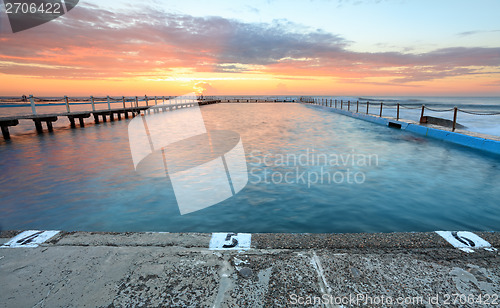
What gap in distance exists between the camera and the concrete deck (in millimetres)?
1926

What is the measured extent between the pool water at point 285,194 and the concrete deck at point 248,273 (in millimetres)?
1353

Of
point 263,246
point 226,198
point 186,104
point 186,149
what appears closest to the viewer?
point 263,246

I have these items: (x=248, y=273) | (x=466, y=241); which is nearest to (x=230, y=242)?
(x=248, y=273)

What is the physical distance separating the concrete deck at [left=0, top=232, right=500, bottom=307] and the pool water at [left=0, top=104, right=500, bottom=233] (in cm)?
135

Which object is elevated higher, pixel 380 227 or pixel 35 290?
pixel 35 290

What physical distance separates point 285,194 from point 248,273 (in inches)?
129

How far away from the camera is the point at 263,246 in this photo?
8.71 feet

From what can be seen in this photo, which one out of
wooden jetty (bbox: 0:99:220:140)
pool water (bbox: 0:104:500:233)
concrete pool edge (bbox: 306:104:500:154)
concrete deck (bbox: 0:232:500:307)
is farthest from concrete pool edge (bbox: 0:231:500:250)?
wooden jetty (bbox: 0:99:220:140)

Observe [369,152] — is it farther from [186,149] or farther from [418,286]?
[418,286]

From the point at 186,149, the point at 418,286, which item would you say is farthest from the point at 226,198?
the point at 186,149

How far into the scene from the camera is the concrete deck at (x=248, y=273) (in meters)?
1.93

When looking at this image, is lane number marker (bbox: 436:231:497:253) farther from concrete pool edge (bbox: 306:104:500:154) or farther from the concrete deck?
concrete pool edge (bbox: 306:104:500:154)

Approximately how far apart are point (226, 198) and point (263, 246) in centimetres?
267

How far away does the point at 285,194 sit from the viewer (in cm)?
535
